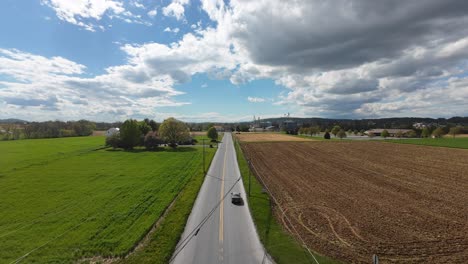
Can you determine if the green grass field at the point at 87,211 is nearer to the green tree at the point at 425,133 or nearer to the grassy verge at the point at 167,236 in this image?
the grassy verge at the point at 167,236

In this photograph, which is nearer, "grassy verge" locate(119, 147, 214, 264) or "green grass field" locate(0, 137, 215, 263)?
"grassy verge" locate(119, 147, 214, 264)

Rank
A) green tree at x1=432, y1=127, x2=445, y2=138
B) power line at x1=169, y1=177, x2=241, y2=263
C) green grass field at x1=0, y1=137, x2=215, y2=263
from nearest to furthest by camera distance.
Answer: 1. power line at x1=169, y1=177, x2=241, y2=263
2. green grass field at x1=0, y1=137, x2=215, y2=263
3. green tree at x1=432, y1=127, x2=445, y2=138

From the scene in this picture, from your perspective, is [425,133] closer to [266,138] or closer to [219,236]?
[266,138]

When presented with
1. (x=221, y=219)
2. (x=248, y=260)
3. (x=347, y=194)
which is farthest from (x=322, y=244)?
(x=347, y=194)

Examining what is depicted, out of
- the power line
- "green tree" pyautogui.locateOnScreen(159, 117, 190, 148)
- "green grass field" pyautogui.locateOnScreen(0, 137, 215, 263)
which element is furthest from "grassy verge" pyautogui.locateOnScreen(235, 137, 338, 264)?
"green tree" pyautogui.locateOnScreen(159, 117, 190, 148)

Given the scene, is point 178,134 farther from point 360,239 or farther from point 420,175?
point 360,239

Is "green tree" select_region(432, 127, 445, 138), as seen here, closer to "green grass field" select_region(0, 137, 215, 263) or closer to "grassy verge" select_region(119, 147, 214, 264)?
"green grass field" select_region(0, 137, 215, 263)
